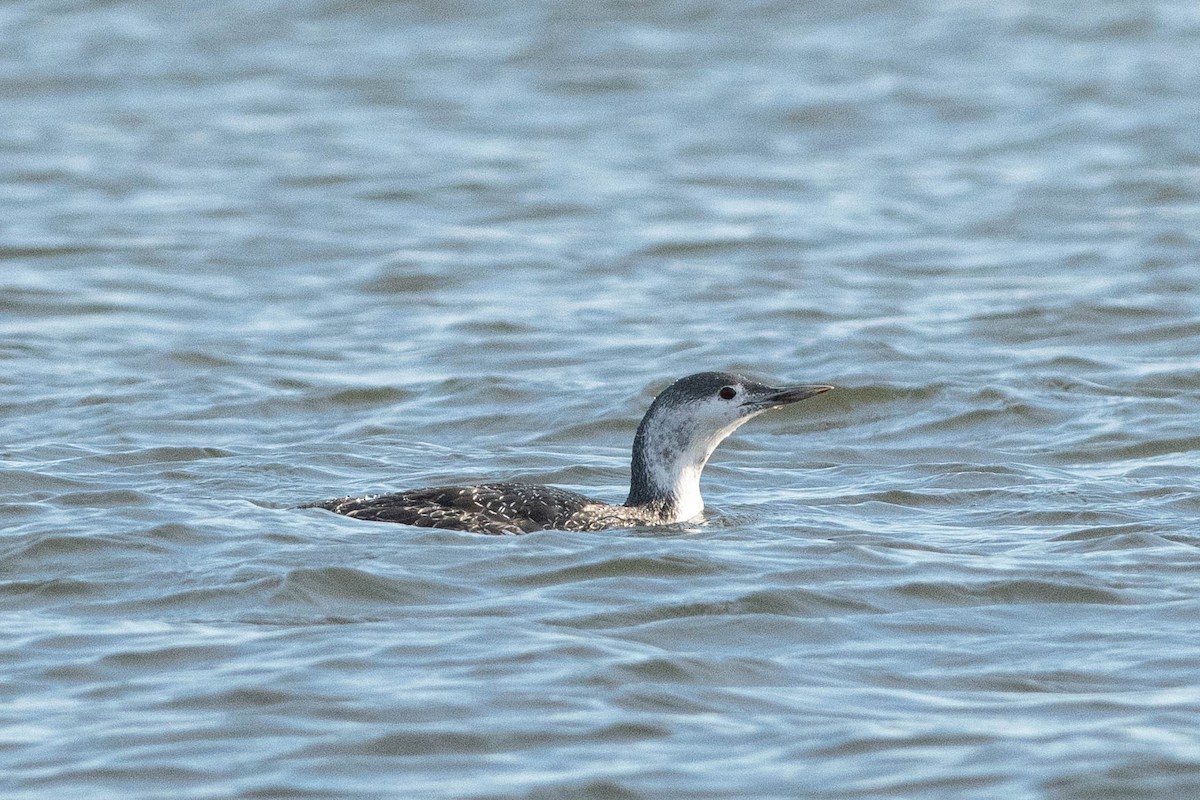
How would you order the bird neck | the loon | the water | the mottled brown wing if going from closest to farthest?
the water → the mottled brown wing → the loon → the bird neck

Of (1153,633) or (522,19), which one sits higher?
(522,19)

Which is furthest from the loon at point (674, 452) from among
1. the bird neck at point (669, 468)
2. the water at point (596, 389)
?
the water at point (596, 389)

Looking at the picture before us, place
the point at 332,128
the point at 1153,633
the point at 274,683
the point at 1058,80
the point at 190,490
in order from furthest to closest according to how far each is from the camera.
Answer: the point at 1058,80 < the point at 332,128 < the point at 190,490 < the point at 1153,633 < the point at 274,683

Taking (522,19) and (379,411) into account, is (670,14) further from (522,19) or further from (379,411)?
(379,411)

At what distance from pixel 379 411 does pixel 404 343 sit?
1940 millimetres

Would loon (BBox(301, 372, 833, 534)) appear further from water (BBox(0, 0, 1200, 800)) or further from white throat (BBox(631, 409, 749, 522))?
water (BBox(0, 0, 1200, 800))

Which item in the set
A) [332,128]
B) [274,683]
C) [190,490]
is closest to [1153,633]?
[274,683]

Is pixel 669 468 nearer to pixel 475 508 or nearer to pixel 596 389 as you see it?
pixel 475 508

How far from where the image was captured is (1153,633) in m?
7.32

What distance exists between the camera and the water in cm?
639

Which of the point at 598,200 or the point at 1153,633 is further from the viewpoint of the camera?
the point at 598,200

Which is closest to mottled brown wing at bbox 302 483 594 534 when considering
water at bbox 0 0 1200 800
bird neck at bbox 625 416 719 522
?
water at bbox 0 0 1200 800

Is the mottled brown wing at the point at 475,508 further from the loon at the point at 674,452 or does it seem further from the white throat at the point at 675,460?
the white throat at the point at 675,460

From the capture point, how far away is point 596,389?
12250 mm
